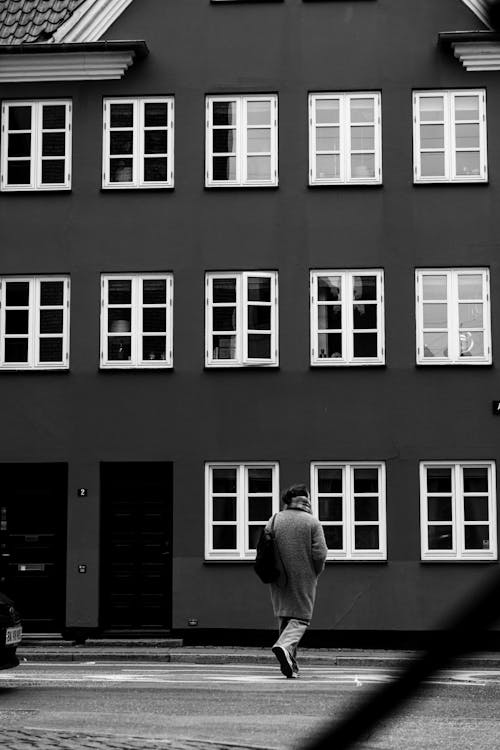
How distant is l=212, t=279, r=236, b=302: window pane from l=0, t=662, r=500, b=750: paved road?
306 inches

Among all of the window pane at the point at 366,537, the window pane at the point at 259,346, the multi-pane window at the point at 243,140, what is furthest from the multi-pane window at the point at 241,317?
the window pane at the point at 366,537

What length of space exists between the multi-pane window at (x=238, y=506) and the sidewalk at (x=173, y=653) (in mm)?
1627

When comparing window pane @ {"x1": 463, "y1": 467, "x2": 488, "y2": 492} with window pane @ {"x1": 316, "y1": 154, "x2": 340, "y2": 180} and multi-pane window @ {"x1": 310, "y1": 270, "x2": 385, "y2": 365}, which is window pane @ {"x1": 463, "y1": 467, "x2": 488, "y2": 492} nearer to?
multi-pane window @ {"x1": 310, "y1": 270, "x2": 385, "y2": 365}

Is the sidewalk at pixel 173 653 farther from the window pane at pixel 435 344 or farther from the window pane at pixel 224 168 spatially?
the window pane at pixel 224 168

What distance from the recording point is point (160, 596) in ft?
76.7

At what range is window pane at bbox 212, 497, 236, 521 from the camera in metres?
23.3

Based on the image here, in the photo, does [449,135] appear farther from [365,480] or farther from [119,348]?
[119,348]

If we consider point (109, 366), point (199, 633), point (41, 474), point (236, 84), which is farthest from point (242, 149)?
point (199, 633)

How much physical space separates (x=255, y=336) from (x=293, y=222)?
6.50ft

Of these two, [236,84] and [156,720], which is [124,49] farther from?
[156,720]

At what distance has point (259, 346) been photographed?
23.6 metres

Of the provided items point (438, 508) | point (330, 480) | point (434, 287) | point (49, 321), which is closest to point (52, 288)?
point (49, 321)

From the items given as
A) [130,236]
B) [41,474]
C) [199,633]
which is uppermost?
[130,236]

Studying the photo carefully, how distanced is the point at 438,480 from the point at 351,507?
1471 millimetres
